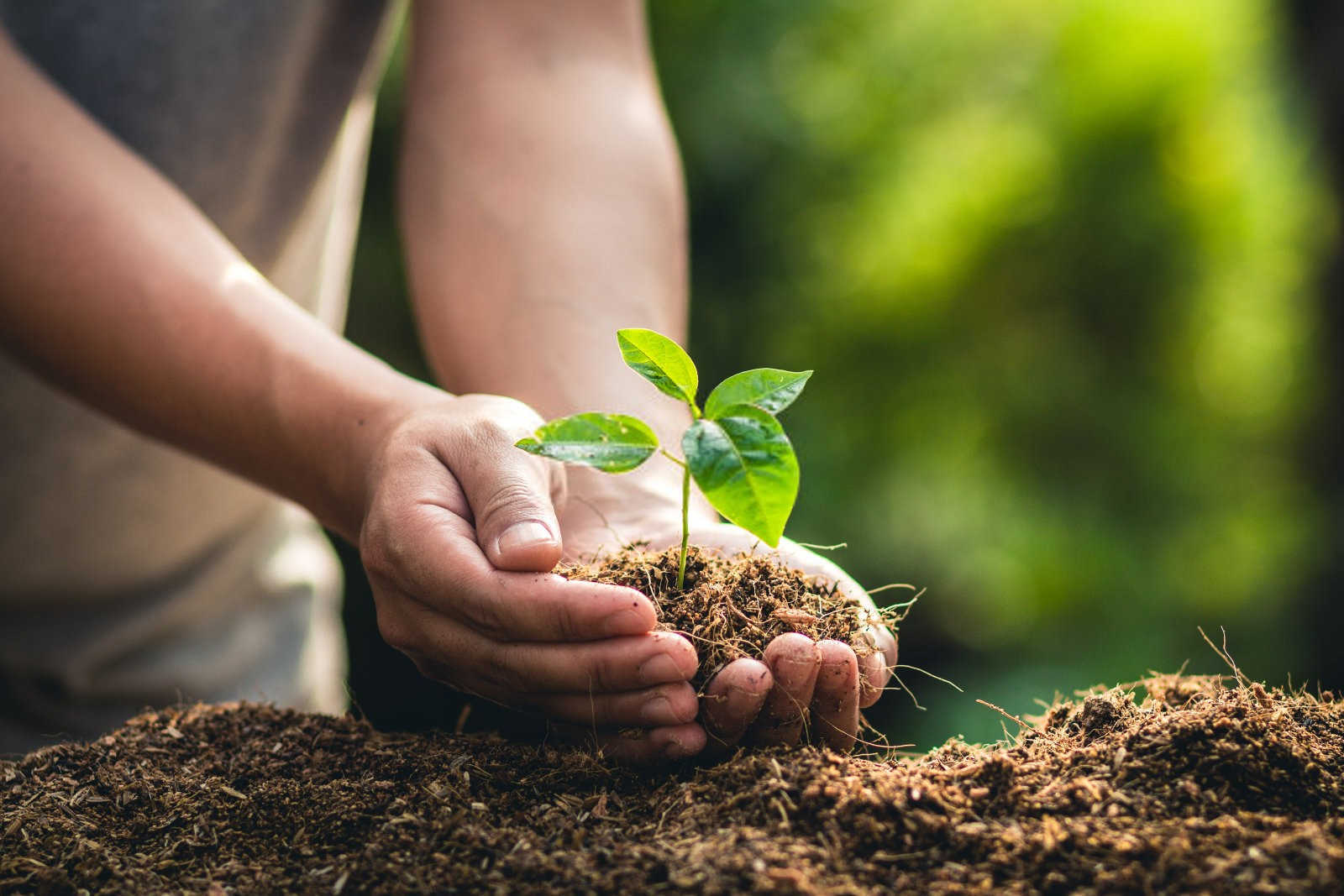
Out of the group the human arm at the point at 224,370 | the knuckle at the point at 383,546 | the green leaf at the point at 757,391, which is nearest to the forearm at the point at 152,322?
the human arm at the point at 224,370

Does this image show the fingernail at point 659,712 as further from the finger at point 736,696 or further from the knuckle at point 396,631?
the knuckle at point 396,631

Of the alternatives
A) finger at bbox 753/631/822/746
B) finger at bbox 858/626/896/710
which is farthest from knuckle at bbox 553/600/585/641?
finger at bbox 858/626/896/710

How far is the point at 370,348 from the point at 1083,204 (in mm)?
3212

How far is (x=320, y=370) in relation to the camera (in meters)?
1.35

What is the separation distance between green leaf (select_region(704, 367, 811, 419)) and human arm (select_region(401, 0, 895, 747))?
1.25 ft

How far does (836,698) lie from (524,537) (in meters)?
0.40

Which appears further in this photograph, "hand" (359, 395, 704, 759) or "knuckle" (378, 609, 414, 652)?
"knuckle" (378, 609, 414, 652)

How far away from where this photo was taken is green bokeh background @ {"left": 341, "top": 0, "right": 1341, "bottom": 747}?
3904mm

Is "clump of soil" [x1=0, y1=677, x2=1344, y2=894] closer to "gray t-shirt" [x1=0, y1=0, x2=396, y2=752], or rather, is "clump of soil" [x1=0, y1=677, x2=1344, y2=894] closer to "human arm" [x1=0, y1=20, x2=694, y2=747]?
"human arm" [x1=0, y1=20, x2=694, y2=747]

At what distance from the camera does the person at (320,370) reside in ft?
3.73

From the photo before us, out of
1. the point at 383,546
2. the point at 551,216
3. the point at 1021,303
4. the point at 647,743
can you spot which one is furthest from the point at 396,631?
the point at 1021,303

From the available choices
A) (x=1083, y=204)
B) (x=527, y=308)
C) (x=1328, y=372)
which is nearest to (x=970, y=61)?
(x=1083, y=204)

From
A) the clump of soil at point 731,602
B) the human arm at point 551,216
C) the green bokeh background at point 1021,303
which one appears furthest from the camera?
the green bokeh background at point 1021,303

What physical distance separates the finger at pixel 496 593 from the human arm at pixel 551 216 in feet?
1.26
